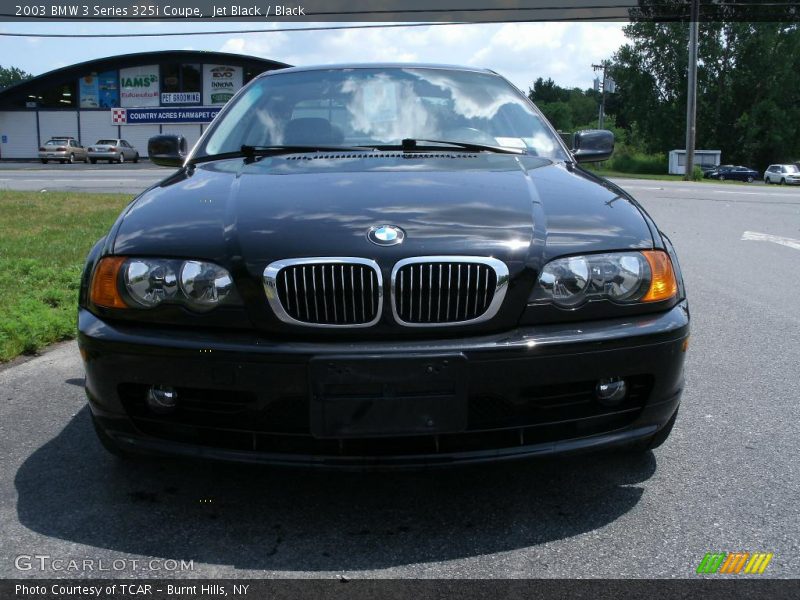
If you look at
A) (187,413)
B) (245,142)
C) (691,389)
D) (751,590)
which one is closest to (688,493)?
(751,590)

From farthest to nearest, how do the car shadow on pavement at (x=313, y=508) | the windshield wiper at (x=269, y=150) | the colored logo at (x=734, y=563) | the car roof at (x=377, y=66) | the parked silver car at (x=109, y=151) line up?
1. the parked silver car at (x=109, y=151)
2. the car roof at (x=377, y=66)
3. the windshield wiper at (x=269, y=150)
4. the car shadow on pavement at (x=313, y=508)
5. the colored logo at (x=734, y=563)

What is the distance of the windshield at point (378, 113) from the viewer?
12.4 ft

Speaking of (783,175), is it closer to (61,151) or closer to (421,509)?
(61,151)

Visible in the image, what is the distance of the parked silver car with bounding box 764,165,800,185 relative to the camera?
5303 cm

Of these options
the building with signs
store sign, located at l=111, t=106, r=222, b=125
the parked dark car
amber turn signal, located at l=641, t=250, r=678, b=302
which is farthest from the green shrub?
amber turn signal, located at l=641, t=250, r=678, b=302

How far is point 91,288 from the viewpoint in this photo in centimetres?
270

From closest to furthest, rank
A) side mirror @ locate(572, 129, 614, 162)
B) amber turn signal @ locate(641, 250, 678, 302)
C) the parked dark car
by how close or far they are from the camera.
Result: amber turn signal @ locate(641, 250, 678, 302)
side mirror @ locate(572, 129, 614, 162)
the parked dark car

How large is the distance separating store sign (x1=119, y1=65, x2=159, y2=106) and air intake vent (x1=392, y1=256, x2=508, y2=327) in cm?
5712

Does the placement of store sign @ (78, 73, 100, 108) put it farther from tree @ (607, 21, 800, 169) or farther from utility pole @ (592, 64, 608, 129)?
tree @ (607, 21, 800, 169)

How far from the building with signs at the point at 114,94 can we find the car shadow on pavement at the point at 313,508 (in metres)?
54.0

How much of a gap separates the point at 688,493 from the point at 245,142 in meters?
2.37

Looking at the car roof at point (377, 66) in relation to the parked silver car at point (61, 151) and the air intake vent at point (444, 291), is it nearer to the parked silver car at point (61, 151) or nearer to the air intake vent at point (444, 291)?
the air intake vent at point (444, 291)

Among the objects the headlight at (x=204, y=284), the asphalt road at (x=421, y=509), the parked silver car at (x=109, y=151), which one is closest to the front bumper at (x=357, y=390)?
the headlight at (x=204, y=284)

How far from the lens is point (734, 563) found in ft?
7.67
